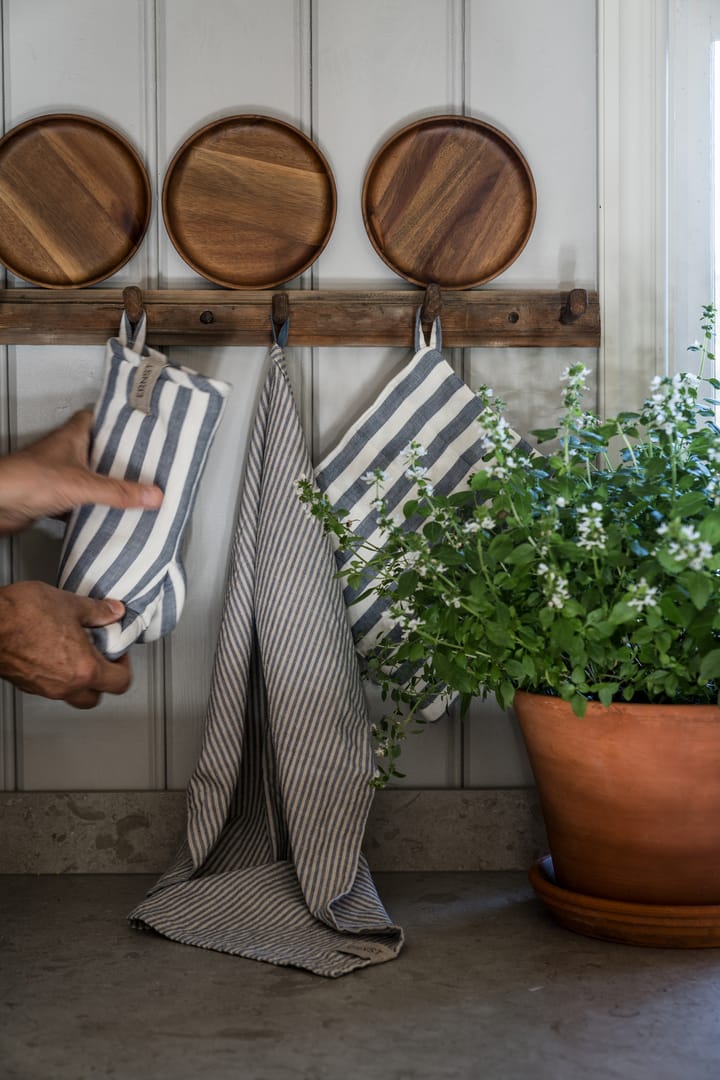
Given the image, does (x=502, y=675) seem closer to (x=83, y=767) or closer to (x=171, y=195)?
(x=83, y=767)

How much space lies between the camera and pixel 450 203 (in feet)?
3.47

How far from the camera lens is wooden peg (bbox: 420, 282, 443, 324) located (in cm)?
102

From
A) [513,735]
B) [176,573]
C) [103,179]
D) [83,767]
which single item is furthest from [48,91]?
[513,735]

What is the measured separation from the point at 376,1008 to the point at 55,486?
1.76ft

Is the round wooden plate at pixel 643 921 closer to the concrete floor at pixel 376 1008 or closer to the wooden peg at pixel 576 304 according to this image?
the concrete floor at pixel 376 1008

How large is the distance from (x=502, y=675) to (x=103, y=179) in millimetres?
676

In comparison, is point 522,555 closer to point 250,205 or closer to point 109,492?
point 109,492

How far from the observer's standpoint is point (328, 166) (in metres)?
1.04

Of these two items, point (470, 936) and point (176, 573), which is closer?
point (470, 936)

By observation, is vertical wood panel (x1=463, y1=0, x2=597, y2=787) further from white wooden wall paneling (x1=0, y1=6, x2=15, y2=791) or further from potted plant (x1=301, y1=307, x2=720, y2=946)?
white wooden wall paneling (x1=0, y1=6, x2=15, y2=791)

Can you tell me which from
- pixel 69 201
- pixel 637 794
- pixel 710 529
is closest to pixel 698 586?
pixel 710 529

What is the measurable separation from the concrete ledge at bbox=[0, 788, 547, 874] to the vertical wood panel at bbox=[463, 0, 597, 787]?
0.04 m

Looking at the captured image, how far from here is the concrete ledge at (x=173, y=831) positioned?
1045mm

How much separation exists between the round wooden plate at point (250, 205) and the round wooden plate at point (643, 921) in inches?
27.2
